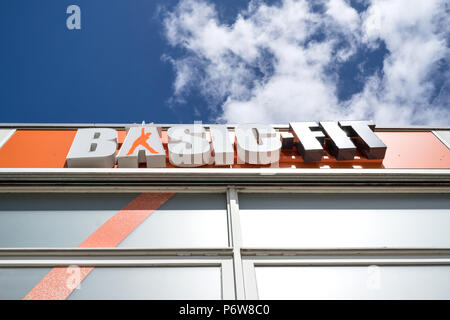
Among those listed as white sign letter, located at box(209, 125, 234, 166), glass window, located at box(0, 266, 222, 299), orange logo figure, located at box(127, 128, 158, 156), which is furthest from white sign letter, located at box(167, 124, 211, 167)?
glass window, located at box(0, 266, 222, 299)

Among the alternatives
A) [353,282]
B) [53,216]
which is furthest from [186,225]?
[353,282]

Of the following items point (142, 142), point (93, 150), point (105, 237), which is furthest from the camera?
point (142, 142)

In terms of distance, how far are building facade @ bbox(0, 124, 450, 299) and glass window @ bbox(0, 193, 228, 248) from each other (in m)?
0.02

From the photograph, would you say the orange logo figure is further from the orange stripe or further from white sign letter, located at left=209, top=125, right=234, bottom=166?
white sign letter, located at left=209, top=125, right=234, bottom=166

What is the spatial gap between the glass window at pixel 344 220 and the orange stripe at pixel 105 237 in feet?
4.09

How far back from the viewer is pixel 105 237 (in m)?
3.97

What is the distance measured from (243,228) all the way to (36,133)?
4.42 metres

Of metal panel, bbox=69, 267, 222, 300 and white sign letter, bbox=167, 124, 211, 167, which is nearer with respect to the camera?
metal panel, bbox=69, 267, 222, 300

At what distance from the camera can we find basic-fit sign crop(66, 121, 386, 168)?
5.01 metres

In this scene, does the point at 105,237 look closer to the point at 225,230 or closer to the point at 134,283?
the point at 134,283

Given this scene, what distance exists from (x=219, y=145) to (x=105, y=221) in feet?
6.82

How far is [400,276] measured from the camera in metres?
3.55

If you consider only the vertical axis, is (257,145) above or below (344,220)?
above
